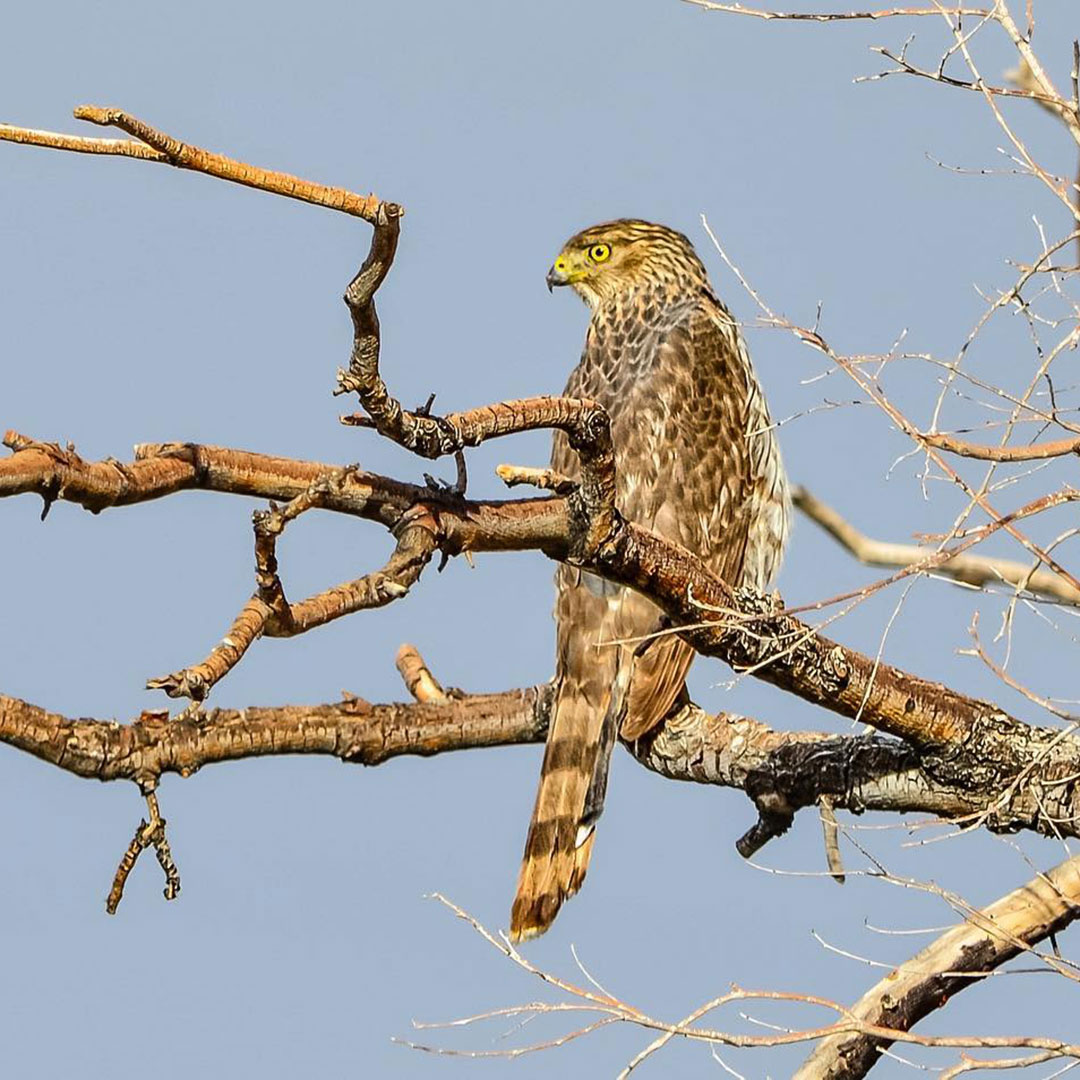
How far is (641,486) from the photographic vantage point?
21.2ft

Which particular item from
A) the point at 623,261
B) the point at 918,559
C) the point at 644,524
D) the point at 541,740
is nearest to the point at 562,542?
the point at 918,559

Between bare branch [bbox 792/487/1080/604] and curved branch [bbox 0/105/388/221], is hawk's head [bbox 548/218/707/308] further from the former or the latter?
curved branch [bbox 0/105/388/221]

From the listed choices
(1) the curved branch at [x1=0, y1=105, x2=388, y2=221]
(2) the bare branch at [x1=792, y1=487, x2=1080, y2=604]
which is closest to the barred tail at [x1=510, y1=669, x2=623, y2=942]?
(2) the bare branch at [x1=792, y1=487, x2=1080, y2=604]

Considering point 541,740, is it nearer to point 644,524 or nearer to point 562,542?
point 644,524

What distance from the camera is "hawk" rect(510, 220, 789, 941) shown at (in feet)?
19.5

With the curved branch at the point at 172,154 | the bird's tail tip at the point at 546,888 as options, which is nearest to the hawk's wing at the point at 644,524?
the bird's tail tip at the point at 546,888

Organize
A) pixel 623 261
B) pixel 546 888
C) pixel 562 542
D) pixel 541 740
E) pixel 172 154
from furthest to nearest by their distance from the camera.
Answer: pixel 623 261 → pixel 541 740 → pixel 546 888 → pixel 562 542 → pixel 172 154

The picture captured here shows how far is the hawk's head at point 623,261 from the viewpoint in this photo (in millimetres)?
7340

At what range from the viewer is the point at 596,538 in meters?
4.09

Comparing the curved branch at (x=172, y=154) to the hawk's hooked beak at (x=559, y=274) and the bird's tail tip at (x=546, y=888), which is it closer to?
the bird's tail tip at (x=546, y=888)

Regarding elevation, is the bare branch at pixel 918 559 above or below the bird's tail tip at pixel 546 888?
above

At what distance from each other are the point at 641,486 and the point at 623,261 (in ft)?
4.46

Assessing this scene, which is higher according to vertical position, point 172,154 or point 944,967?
point 172,154

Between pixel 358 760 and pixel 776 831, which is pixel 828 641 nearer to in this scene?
pixel 776 831
